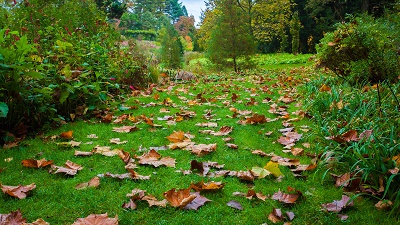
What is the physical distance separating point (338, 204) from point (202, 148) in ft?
3.88

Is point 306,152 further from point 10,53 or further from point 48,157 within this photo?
point 10,53

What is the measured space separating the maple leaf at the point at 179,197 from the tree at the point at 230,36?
449 inches

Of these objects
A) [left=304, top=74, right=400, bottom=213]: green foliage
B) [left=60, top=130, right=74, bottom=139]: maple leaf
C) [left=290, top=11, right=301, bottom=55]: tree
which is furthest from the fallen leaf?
[left=290, top=11, right=301, bottom=55]: tree

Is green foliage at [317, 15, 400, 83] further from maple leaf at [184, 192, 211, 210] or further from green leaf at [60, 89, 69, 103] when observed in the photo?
green leaf at [60, 89, 69, 103]

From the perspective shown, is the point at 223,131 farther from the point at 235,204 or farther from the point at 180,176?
the point at 235,204

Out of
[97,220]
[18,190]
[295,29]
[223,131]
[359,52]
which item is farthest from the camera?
[295,29]

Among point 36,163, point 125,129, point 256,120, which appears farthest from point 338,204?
point 125,129

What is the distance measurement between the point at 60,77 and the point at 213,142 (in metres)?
1.83

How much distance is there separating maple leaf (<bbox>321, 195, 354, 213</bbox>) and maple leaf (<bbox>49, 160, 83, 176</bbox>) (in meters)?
1.62

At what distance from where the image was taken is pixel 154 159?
2453mm

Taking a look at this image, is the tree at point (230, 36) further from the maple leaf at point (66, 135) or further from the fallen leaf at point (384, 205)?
the fallen leaf at point (384, 205)

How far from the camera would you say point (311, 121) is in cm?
362

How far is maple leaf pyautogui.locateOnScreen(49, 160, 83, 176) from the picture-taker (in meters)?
2.17

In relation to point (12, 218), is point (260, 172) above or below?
below
